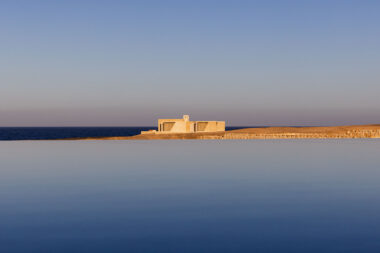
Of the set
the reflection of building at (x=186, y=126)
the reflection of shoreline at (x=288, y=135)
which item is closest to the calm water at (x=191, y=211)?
the reflection of shoreline at (x=288, y=135)

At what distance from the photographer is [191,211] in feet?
44.1

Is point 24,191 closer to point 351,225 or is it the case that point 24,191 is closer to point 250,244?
point 250,244

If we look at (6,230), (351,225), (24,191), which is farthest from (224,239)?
(24,191)

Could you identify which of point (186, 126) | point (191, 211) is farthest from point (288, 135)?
point (191, 211)

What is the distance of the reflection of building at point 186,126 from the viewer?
293 feet

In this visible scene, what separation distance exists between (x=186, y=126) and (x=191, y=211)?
75.7m

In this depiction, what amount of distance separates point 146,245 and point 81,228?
243cm

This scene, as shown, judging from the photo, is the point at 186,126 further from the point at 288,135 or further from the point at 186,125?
the point at 288,135

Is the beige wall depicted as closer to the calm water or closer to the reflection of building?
the reflection of building

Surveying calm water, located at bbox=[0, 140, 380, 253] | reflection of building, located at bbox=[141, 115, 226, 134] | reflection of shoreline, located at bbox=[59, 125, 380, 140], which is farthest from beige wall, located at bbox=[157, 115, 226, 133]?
calm water, located at bbox=[0, 140, 380, 253]

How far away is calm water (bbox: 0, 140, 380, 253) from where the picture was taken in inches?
387

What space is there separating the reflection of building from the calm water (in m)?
64.9

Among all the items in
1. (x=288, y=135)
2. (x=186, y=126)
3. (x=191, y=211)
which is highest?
(x=186, y=126)

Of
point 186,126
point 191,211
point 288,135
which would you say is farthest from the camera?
point 186,126
